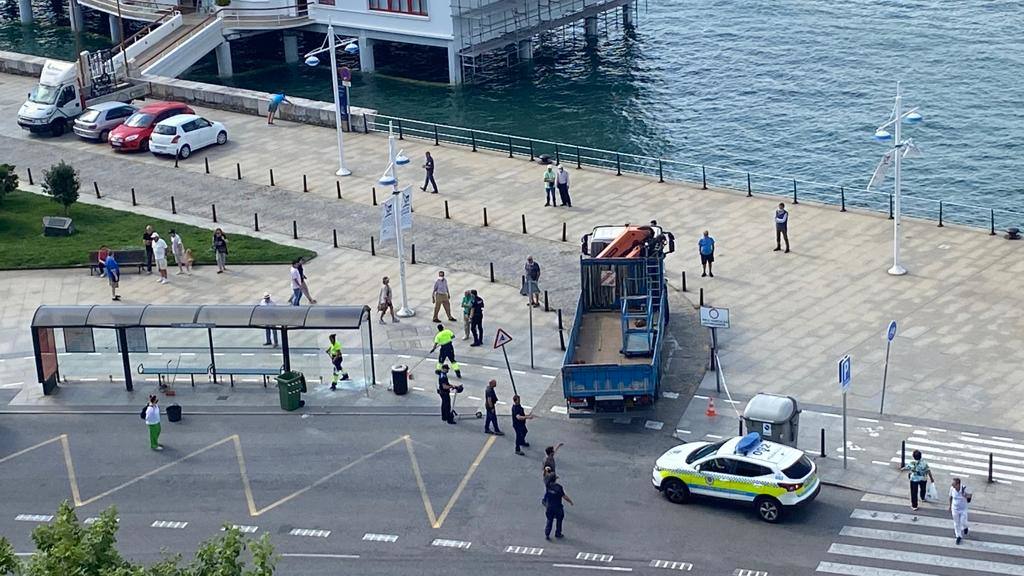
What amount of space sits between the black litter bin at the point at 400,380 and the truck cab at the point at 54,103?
3205cm

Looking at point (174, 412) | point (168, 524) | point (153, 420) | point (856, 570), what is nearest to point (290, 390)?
point (174, 412)

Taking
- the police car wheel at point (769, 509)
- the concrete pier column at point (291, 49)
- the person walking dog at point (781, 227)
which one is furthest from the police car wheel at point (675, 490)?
the concrete pier column at point (291, 49)

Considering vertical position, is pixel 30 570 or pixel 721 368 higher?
pixel 30 570

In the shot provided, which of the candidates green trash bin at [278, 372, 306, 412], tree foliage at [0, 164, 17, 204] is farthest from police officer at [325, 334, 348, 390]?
tree foliage at [0, 164, 17, 204]

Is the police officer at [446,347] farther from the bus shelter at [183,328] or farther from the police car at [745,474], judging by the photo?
the police car at [745,474]

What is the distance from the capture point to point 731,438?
36406 millimetres

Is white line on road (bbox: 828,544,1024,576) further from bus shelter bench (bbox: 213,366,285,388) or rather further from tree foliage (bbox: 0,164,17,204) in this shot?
tree foliage (bbox: 0,164,17,204)

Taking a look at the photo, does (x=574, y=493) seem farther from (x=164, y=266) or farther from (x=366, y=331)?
(x=164, y=266)

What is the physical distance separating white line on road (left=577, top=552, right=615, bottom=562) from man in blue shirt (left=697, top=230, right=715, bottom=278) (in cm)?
1678

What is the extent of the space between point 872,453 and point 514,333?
39.3ft

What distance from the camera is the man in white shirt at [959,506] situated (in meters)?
32.8

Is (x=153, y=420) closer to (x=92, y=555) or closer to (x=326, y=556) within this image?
(x=326, y=556)

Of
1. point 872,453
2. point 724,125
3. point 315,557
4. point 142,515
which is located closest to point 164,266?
point 142,515

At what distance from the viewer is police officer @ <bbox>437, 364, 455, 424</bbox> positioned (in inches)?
1565
